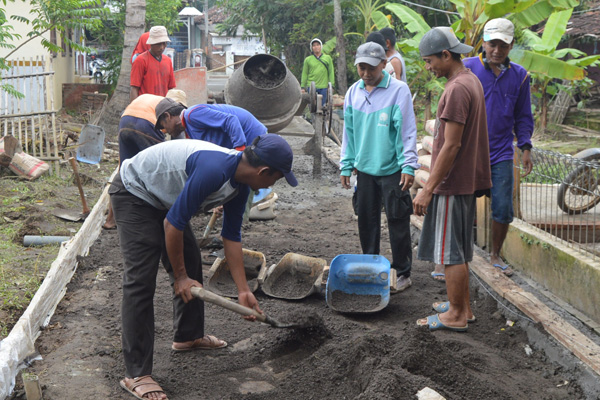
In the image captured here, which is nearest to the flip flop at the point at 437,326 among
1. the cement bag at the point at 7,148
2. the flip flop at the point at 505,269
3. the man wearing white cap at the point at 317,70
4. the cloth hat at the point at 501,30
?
the flip flop at the point at 505,269

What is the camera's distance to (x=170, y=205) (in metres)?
3.58

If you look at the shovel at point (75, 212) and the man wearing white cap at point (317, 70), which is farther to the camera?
the man wearing white cap at point (317, 70)

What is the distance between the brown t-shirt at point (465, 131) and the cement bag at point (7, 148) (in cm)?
716

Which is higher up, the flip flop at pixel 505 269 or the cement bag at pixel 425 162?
the cement bag at pixel 425 162

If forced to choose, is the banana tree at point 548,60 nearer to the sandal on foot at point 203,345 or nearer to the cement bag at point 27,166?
the sandal on foot at point 203,345

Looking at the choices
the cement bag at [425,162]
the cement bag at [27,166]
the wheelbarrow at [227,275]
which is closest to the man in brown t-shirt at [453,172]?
the wheelbarrow at [227,275]

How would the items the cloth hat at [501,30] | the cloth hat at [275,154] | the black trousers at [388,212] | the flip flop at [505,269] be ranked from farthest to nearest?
the flip flop at [505,269], the black trousers at [388,212], the cloth hat at [501,30], the cloth hat at [275,154]

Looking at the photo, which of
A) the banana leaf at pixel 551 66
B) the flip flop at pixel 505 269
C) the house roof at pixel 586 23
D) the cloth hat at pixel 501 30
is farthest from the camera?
the house roof at pixel 586 23

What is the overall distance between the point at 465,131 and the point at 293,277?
80.3 inches

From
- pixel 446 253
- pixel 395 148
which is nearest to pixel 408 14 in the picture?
pixel 395 148

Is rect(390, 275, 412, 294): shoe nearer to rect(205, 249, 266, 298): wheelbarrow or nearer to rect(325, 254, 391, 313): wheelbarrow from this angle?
rect(325, 254, 391, 313): wheelbarrow

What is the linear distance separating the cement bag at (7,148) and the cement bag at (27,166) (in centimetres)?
10

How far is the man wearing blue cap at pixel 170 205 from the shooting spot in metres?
3.25

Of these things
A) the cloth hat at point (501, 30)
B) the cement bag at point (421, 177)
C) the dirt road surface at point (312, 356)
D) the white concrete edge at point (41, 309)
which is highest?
the cloth hat at point (501, 30)
